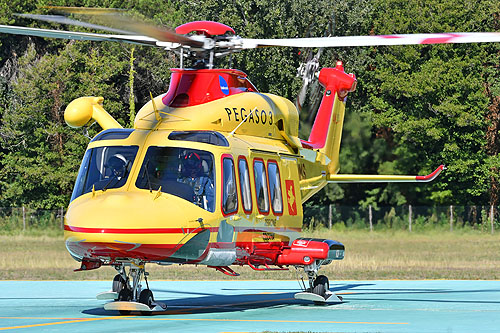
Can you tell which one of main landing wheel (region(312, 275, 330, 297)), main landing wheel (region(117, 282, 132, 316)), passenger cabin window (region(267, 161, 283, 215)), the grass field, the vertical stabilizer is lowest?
the grass field

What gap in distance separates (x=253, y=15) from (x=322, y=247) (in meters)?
35.5

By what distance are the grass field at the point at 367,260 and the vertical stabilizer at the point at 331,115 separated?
5.05m

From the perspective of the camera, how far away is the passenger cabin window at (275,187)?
53.5 feet

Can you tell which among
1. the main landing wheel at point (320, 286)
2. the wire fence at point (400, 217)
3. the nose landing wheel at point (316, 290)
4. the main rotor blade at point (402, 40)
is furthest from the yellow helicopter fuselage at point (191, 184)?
the wire fence at point (400, 217)

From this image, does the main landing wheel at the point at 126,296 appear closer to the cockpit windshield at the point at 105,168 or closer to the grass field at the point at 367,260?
the cockpit windshield at the point at 105,168

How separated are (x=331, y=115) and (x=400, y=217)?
93.7ft

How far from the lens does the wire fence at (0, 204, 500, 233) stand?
155 feet

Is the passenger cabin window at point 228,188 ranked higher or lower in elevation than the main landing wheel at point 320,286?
higher

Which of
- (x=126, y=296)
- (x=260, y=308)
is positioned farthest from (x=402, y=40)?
(x=126, y=296)

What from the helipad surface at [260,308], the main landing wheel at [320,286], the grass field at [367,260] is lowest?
the grass field at [367,260]

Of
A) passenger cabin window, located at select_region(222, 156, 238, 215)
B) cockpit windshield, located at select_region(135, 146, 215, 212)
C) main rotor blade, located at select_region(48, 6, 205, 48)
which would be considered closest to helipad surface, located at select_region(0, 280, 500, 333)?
passenger cabin window, located at select_region(222, 156, 238, 215)

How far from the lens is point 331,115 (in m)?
20.9

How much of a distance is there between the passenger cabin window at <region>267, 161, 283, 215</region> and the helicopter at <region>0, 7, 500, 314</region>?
0.08 feet

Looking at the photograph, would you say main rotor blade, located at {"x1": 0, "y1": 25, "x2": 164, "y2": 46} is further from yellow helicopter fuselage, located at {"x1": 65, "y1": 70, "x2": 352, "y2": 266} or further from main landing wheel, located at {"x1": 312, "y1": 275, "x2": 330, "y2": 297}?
main landing wheel, located at {"x1": 312, "y1": 275, "x2": 330, "y2": 297}
